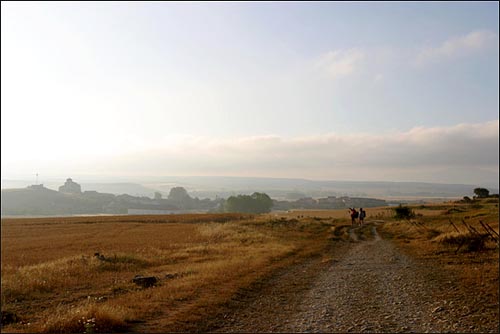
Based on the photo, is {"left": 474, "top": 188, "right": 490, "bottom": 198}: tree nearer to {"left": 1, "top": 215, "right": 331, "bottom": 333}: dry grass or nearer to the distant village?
the distant village

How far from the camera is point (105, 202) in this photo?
178 ft

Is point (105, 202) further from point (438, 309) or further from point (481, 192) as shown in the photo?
point (481, 192)

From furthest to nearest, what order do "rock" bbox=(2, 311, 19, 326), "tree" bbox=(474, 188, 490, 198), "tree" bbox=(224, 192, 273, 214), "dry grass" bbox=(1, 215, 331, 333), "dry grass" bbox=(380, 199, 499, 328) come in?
1. "tree" bbox=(474, 188, 490, 198)
2. "tree" bbox=(224, 192, 273, 214)
3. "dry grass" bbox=(380, 199, 499, 328)
4. "rock" bbox=(2, 311, 19, 326)
5. "dry grass" bbox=(1, 215, 331, 333)

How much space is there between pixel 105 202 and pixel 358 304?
1826 inches

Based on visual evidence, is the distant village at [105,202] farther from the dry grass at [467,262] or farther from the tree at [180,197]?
the dry grass at [467,262]

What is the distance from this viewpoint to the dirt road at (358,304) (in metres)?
11.3

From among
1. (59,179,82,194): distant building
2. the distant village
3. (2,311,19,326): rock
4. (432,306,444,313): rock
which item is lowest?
(2,311,19,326): rock

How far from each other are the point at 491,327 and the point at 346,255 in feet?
50.7

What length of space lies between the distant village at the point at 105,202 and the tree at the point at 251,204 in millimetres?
7408

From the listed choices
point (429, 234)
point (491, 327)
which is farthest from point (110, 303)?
point (429, 234)

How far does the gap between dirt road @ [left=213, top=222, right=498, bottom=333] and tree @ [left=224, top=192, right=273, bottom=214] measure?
4927 cm

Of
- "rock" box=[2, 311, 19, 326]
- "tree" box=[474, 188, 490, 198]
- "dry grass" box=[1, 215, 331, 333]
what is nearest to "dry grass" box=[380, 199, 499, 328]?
"dry grass" box=[1, 215, 331, 333]

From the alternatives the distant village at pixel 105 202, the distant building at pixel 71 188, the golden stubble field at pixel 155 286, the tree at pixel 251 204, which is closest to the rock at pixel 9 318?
the golden stubble field at pixel 155 286

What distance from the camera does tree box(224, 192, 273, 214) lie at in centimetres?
7062
